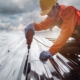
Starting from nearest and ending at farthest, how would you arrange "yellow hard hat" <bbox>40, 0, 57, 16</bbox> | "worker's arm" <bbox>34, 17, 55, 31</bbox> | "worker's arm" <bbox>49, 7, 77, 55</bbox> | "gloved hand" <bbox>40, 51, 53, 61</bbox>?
"gloved hand" <bbox>40, 51, 53, 61</bbox> → "worker's arm" <bbox>49, 7, 77, 55</bbox> → "yellow hard hat" <bbox>40, 0, 57, 16</bbox> → "worker's arm" <bbox>34, 17, 55, 31</bbox>

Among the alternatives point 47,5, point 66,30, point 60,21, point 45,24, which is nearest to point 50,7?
point 47,5

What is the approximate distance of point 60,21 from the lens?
285 cm

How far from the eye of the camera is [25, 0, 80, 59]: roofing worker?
A: 83.5 inches

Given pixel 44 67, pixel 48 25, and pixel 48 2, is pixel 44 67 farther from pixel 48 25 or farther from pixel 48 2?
pixel 48 25

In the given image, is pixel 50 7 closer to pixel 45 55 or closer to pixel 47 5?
pixel 47 5

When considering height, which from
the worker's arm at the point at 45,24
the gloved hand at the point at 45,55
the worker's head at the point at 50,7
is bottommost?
the gloved hand at the point at 45,55

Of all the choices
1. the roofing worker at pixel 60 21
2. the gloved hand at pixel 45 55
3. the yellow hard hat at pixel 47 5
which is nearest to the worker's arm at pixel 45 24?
the roofing worker at pixel 60 21

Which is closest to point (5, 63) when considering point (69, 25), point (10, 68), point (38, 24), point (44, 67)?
point (10, 68)

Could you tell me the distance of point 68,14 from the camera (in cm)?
234

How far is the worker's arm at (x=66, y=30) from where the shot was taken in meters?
2.12

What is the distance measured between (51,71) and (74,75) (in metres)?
0.23

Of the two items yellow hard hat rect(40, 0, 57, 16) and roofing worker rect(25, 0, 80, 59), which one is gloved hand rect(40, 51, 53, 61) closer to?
roofing worker rect(25, 0, 80, 59)

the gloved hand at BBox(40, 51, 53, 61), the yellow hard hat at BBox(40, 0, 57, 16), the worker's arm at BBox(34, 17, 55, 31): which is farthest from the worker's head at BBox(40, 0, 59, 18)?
the gloved hand at BBox(40, 51, 53, 61)

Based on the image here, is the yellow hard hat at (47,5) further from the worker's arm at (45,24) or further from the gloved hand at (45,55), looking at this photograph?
the gloved hand at (45,55)
